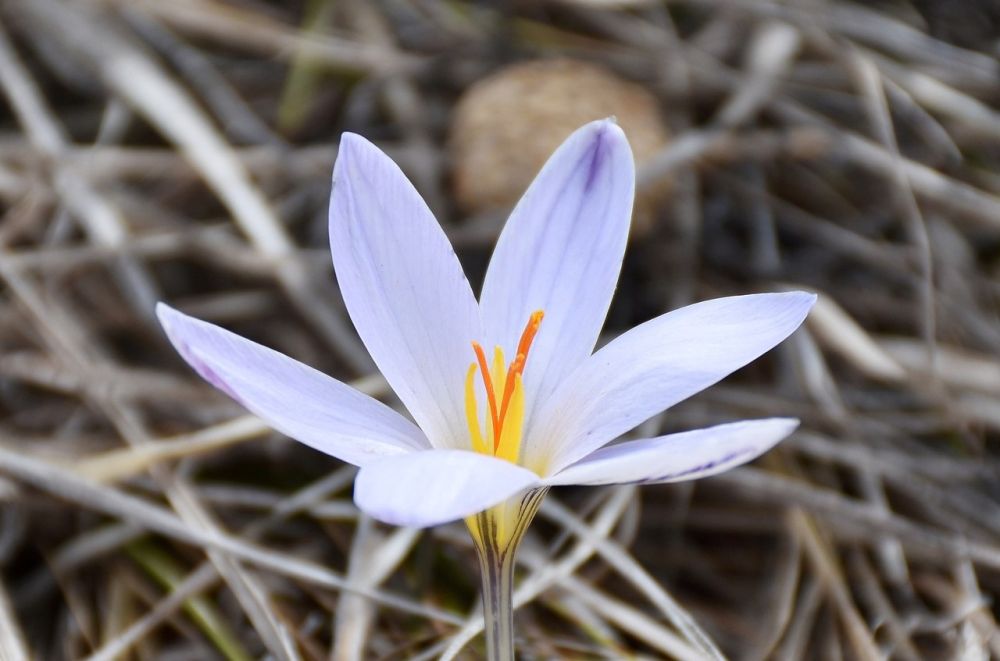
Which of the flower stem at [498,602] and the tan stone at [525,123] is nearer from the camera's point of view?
the flower stem at [498,602]

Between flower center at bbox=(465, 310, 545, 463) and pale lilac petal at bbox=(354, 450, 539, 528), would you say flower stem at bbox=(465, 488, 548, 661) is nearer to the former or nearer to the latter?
flower center at bbox=(465, 310, 545, 463)

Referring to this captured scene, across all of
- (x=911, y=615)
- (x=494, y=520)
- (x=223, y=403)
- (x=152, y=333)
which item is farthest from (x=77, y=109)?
(x=911, y=615)

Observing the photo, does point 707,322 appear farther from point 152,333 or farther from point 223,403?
point 152,333

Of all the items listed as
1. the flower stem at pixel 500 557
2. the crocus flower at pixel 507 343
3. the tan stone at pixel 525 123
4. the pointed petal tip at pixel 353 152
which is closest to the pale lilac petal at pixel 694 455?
the crocus flower at pixel 507 343

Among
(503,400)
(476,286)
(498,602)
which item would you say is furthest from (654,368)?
(476,286)

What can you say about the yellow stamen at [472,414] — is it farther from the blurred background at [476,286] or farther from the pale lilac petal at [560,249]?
the blurred background at [476,286]

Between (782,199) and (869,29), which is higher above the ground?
(869,29)
